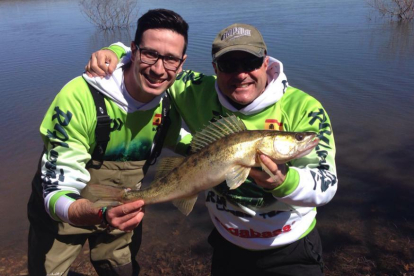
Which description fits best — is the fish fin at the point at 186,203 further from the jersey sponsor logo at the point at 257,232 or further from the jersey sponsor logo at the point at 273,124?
the jersey sponsor logo at the point at 273,124

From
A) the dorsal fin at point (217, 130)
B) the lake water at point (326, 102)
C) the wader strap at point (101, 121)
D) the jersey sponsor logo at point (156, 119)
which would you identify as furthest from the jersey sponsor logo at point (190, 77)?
the lake water at point (326, 102)

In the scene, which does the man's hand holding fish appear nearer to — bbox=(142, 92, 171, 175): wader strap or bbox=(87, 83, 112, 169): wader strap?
bbox=(142, 92, 171, 175): wader strap

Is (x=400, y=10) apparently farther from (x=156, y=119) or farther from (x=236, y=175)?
(x=236, y=175)

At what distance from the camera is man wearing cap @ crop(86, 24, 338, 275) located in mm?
3264

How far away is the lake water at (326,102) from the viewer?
6.12 meters

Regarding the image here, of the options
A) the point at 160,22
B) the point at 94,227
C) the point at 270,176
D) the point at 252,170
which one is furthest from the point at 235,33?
the point at 94,227

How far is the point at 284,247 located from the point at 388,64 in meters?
12.6

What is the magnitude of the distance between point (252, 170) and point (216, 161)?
308 millimetres

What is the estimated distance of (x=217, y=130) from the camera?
3.30 metres

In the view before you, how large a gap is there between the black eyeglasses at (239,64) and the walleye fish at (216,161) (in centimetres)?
44

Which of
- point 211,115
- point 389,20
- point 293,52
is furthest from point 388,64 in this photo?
point 211,115

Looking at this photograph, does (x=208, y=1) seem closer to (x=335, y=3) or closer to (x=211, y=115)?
(x=335, y=3)

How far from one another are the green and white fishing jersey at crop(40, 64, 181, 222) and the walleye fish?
0.94 feet

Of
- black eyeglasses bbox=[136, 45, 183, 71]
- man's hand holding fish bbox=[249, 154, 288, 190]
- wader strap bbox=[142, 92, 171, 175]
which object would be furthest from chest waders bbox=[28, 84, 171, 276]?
man's hand holding fish bbox=[249, 154, 288, 190]
